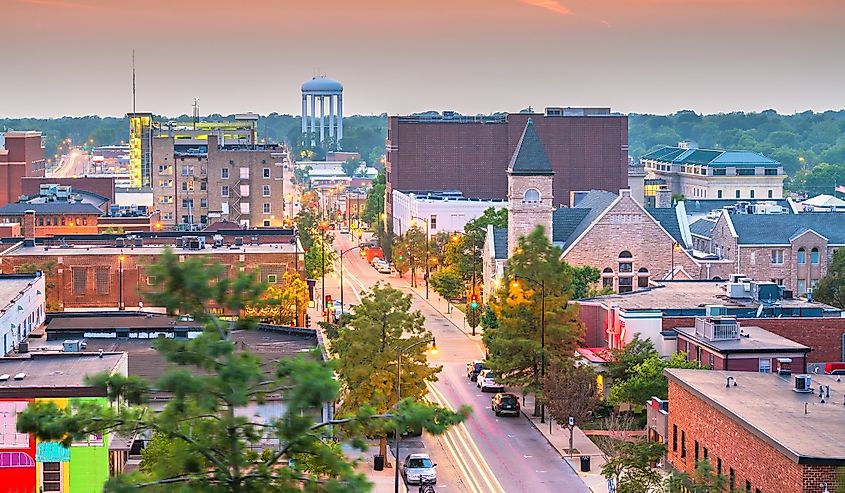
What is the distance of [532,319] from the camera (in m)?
80.5

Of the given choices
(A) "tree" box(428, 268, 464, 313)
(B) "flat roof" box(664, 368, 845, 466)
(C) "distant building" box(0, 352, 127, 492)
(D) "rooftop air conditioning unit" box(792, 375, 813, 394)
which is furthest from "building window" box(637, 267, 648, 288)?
(C) "distant building" box(0, 352, 127, 492)

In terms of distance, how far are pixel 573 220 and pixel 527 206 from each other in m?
6.08

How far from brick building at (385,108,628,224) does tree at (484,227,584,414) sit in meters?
103

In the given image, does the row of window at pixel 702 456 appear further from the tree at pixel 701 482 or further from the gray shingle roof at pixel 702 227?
the gray shingle roof at pixel 702 227

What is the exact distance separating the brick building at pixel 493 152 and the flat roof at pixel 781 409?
403ft

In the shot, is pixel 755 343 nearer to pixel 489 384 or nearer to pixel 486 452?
pixel 486 452

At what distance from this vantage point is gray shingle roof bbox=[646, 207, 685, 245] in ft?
385

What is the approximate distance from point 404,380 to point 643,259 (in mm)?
43884

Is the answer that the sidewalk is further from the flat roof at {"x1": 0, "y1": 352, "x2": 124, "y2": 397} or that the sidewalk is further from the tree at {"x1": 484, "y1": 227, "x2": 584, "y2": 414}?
the flat roof at {"x1": 0, "y1": 352, "x2": 124, "y2": 397}

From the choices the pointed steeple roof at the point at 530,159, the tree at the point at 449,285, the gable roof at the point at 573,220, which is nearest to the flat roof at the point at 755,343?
the gable roof at the point at 573,220

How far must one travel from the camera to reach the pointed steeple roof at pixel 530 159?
112062 millimetres

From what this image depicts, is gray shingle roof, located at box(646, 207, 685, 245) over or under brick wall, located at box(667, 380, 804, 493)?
over

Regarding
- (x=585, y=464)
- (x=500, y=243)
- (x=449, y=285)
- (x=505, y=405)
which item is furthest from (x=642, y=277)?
(x=585, y=464)

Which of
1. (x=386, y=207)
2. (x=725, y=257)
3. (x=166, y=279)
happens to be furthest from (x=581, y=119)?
(x=166, y=279)
